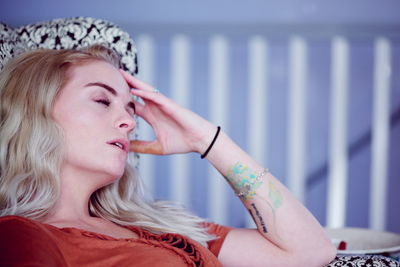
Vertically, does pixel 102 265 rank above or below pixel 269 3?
below

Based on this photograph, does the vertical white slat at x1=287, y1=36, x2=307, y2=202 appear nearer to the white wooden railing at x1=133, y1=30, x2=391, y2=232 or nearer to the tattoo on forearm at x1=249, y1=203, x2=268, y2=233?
the white wooden railing at x1=133, y1=30, x2=391, y2=232

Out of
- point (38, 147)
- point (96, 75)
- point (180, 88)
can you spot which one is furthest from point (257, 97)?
point (38, 147)

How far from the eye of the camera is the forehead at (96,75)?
1.36m

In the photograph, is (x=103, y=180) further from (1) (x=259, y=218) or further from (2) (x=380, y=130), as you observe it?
(2) (x=380, y=130)

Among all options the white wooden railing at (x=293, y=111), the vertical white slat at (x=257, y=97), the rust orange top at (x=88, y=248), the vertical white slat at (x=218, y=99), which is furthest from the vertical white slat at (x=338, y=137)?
the rust orange top at (x=88, y=248)

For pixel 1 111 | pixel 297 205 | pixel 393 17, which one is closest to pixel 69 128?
pixel 1 111

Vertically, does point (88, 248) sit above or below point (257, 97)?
below

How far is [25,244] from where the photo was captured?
88cm

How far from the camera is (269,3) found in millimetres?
2910

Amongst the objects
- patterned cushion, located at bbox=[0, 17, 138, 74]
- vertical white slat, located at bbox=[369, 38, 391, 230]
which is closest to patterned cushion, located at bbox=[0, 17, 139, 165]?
patterned cushion, located at bbox=[0, 17, 138, 74]

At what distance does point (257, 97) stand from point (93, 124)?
149 cm

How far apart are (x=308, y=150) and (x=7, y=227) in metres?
2.20

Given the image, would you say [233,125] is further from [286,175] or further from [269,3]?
[269,3]

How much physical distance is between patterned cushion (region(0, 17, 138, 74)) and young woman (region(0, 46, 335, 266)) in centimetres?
11
